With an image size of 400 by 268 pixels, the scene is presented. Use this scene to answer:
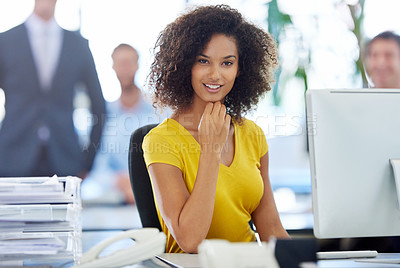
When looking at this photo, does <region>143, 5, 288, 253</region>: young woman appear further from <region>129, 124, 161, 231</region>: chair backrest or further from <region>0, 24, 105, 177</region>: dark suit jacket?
<region>0, 24, 105, 177</region>: dark suit jacket

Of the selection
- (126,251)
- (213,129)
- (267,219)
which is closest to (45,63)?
(213,129)

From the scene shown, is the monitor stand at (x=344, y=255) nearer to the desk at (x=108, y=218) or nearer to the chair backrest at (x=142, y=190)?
the chair backrest at (x=142, y=190)

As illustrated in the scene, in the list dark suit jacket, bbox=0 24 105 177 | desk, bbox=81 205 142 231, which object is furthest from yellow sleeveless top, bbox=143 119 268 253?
desk, bbox=81 205 142 231

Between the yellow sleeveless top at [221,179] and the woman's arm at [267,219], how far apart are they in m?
0.03

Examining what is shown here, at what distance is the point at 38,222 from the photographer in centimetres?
109

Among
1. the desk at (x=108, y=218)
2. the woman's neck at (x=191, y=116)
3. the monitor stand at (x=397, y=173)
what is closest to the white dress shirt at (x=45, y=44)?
the desk at (x=108, y=218)

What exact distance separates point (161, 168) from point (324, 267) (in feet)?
1.88

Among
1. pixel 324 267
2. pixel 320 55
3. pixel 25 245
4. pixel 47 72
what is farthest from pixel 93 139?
pixel 324 267

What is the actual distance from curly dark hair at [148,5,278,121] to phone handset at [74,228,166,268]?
71cm

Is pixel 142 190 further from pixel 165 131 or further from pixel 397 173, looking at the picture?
pixel 397 173

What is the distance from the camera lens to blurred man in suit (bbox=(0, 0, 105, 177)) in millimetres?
2863

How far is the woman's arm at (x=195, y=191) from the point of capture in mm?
1280

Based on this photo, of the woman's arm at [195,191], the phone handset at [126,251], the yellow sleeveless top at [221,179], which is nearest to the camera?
the phone handset at [126,251]

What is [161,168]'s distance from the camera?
1.37 meters
